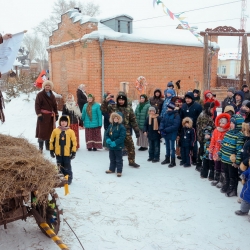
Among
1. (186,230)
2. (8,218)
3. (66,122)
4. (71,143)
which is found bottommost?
(186,230)

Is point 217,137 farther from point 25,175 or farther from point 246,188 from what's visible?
point 25,175

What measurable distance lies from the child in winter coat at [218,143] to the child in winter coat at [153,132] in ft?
5.41

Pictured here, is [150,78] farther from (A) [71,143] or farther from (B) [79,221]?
(B) [79,221]

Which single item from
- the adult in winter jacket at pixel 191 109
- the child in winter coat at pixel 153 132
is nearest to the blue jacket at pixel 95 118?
the child in winter coat at pixel 153 132

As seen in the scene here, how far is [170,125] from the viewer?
21.0 feet

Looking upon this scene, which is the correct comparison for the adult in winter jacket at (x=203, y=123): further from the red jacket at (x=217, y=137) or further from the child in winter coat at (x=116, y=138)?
the child in winter coat at (x=116, y=138)

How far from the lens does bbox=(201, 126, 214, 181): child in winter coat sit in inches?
218

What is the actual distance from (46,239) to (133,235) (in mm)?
1106

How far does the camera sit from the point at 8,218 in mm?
3094

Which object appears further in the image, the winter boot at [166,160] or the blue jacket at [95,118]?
the blue jacket at [95,118]

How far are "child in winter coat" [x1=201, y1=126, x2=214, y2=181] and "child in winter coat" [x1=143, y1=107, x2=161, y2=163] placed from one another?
1.31 metres

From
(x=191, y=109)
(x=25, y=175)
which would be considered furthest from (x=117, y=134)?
(x=25, y=175)

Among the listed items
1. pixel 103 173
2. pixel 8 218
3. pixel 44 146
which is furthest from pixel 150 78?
pixel 8 218

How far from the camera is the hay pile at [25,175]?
2.68 m
